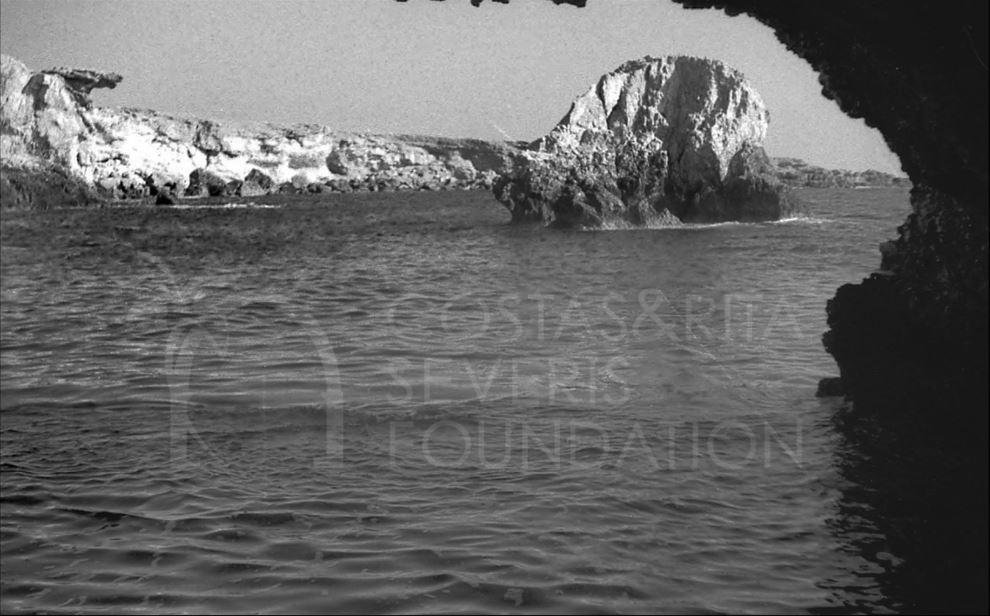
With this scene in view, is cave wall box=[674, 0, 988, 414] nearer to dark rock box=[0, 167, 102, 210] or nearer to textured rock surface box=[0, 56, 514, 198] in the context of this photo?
dark rock box=[0, 167, 102, 210]

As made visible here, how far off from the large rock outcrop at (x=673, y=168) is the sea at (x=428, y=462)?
36.2 metres

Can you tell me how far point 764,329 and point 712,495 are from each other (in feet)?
32.8

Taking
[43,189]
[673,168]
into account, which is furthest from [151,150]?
[673,168]

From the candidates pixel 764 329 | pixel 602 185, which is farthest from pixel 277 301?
pixel 602 185

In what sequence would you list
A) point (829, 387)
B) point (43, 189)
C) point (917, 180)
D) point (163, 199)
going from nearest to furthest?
1. point (917, 180)
2. point (829, 387)
3. point (43, 189)
4. point (163, 199)

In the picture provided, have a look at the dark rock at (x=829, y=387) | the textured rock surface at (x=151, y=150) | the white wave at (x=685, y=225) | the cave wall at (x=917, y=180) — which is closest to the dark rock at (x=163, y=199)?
the textured rock surface at (x=151, y=150)

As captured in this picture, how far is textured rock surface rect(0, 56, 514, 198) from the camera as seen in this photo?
333 feet

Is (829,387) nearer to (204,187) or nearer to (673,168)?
(673,168)

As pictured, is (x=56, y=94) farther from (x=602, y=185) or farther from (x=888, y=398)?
(x=888, y=398)

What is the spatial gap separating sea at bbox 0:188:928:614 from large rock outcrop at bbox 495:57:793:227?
119 ft

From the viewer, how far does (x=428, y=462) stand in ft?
29.7

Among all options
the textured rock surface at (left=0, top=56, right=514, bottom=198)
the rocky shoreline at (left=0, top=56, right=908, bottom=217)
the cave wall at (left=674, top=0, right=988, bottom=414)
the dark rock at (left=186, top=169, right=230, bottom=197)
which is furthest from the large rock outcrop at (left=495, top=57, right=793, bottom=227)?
the dark rock at (left=186, top=169, right=230, bottom=197)

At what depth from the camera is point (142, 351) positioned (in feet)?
51.0

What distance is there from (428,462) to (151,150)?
141 metres
